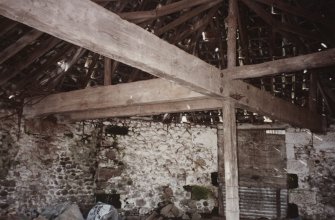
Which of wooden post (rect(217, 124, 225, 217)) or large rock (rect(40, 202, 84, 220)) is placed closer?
large rock (rect(40, 202, 84, 220))

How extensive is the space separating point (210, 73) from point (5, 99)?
4211 mm

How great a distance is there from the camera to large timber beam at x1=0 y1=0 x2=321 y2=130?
2092 millimetres

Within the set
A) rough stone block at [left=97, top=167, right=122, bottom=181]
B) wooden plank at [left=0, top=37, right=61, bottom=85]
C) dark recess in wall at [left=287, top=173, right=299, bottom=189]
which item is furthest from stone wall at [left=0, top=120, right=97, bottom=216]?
dark recess in wall at [left=287, top=173, right=299, bottom=189]

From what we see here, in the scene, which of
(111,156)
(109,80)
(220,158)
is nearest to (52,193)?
(111,156)

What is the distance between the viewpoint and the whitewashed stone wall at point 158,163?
25.9ft

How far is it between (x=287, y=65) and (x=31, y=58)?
3.80 meters

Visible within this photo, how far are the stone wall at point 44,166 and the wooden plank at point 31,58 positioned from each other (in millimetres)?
1341

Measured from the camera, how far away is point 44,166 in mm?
6801

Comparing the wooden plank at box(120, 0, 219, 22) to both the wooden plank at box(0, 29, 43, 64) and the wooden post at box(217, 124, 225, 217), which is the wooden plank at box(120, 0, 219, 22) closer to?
the wooden plank at box(0, 29, 43, 64)

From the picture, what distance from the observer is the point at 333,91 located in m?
6.88

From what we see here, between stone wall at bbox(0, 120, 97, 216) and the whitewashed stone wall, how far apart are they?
47 cm

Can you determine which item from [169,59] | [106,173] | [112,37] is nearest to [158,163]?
[106,173]

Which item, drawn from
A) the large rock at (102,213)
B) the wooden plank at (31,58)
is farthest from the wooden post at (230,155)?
the large rock at (102,213)

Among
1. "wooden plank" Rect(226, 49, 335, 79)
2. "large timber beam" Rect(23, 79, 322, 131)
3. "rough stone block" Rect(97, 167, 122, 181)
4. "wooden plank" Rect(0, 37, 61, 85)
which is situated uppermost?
"wooden plank" Rect(0, 37, 61, 85)
